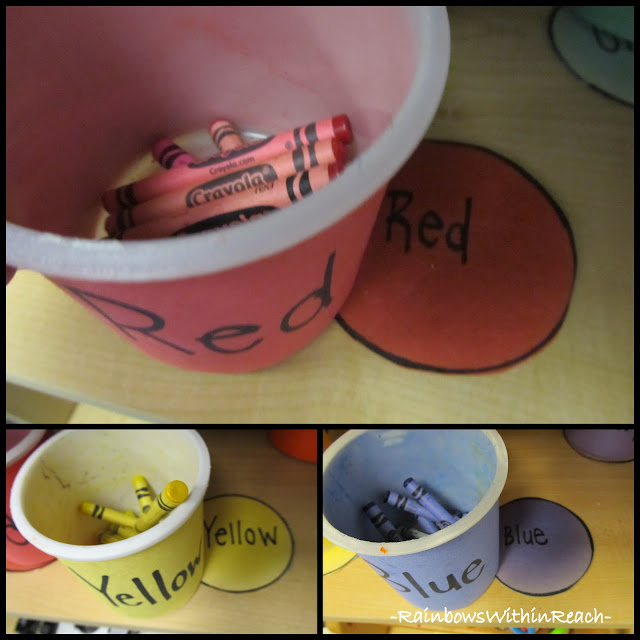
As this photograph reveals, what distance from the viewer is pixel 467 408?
1.21ft

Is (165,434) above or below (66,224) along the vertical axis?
below

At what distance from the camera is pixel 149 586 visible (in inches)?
14.6

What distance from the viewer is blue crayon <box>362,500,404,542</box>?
1.13 ft

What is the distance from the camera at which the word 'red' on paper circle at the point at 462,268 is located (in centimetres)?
38

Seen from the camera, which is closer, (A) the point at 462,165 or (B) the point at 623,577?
(B) the point at 623,577

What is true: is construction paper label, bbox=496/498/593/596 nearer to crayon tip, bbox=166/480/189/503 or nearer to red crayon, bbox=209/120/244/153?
crayon tip, bbox=166/480/189/503

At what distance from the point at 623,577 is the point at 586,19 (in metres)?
0.43

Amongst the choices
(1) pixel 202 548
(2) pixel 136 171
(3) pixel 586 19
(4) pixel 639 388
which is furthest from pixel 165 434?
(3) pixel 586 19

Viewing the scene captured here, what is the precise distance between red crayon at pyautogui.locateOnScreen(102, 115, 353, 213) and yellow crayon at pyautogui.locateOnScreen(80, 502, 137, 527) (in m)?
0.20

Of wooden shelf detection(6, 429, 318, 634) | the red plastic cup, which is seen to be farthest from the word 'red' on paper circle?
wooden shelf detection(6, 429, 318, 634)

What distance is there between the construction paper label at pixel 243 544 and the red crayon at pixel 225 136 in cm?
24

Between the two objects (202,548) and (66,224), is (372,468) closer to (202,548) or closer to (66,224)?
(202,548)

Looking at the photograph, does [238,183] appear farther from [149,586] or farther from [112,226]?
[149,586]

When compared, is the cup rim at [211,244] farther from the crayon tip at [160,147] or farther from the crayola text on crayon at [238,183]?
the crayon tip at [160,147]
